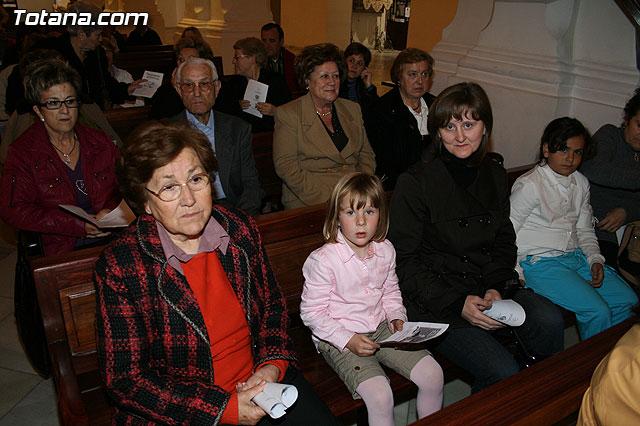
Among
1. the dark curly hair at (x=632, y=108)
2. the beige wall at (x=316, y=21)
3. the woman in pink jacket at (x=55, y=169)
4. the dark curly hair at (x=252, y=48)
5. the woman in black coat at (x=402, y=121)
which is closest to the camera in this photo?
the woman in pink jacket at (x=55, y=169)

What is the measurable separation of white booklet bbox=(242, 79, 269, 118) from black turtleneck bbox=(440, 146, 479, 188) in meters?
2.72

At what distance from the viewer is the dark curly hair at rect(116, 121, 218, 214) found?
1768 millimetres

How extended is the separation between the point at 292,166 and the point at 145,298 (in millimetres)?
1920

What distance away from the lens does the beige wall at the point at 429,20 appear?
446 inches

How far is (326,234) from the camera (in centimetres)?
230

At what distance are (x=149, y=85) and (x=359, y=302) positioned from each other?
4.36m

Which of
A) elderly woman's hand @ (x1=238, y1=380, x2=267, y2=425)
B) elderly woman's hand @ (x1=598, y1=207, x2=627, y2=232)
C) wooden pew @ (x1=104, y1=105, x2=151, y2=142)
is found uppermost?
wooden pew @ (x1=104, y1=105, x2=151, y2=142)

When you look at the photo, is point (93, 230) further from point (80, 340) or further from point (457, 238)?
point (457, 238)

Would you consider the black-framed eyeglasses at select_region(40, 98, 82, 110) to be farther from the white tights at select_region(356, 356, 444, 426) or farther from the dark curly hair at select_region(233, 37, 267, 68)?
the dark curly hair at select_region(233, 37, 267, 68)

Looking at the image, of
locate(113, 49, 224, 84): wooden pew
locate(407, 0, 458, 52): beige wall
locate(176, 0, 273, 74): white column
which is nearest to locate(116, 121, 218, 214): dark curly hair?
locate(113, 49, 224, 84): wooden pew

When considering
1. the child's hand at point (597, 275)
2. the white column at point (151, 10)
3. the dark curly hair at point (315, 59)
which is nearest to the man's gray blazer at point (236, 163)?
the dark curly hair at point (315, 59)

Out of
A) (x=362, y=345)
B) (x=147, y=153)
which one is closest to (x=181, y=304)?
(x=147, y=153)

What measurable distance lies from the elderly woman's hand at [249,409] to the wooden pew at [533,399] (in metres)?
0.61

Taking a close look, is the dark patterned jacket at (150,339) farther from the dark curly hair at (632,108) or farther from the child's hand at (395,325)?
the dark curly hair at (632,108)
